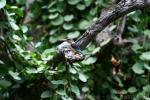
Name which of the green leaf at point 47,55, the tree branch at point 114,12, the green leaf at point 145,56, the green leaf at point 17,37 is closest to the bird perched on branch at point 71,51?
the tree branch at point 114,12

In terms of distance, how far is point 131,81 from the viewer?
74.8 inches

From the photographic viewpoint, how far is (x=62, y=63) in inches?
57.4

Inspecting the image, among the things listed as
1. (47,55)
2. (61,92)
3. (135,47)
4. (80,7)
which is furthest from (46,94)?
(80,7)

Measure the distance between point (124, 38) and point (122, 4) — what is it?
2.18 feet

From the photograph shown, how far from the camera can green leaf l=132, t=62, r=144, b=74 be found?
1.74m

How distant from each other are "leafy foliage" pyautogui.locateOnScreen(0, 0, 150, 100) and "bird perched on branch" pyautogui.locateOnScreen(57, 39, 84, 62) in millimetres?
119

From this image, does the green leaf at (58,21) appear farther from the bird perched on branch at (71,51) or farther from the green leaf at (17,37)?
the bird perched on branch at (71,51)

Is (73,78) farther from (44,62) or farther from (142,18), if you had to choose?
(142,18)

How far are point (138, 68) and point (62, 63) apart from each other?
0.47 metres

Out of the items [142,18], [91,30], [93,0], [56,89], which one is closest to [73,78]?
[56,89]

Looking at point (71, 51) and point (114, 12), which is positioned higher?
point (114, 12)

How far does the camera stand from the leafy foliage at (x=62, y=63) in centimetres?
149

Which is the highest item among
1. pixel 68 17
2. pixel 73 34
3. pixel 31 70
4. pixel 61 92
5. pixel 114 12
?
pixel 68 17

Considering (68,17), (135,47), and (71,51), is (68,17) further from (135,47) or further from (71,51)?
(71,51)
